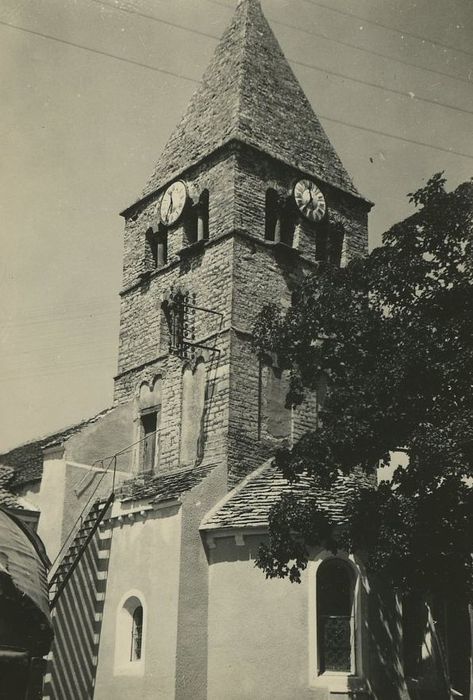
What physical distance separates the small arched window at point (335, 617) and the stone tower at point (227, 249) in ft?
14.1

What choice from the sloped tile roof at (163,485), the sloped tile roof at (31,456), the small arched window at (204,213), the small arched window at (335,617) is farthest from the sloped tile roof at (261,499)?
the small arched window at (204,213)

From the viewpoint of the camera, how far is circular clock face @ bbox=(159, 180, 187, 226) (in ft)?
94.2

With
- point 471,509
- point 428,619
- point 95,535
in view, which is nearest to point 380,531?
point 471,509

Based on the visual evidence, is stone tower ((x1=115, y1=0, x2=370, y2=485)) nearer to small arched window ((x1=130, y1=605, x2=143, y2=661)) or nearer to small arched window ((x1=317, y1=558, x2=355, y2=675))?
small arched window ((x1=317, y1=558, x2=355, y2=675))

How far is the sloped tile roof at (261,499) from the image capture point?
68.8ft

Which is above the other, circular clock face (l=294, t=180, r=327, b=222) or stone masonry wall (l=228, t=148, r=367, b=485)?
circular clock face (l=294, t=180, r=327, b=222)

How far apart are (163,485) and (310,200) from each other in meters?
11.3

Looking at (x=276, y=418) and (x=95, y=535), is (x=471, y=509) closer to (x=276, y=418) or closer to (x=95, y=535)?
(x=276, y=418)

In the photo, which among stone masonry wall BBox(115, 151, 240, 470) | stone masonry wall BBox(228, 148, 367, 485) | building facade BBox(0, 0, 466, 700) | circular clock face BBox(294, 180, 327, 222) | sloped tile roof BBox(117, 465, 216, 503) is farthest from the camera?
circular clock face BBox(294, 180, 327, 222)

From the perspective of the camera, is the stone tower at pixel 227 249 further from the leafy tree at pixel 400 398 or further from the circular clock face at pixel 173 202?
the leafy tree at pixel 400 398

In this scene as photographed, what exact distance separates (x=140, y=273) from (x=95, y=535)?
9.75m


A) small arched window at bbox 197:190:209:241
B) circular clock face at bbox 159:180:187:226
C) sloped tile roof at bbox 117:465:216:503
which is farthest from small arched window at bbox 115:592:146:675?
circular clock face at bbox 159:180:187:226

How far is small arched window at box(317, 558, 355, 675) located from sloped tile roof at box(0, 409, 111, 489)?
10059 mm

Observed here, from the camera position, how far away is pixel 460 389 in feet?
54.2
